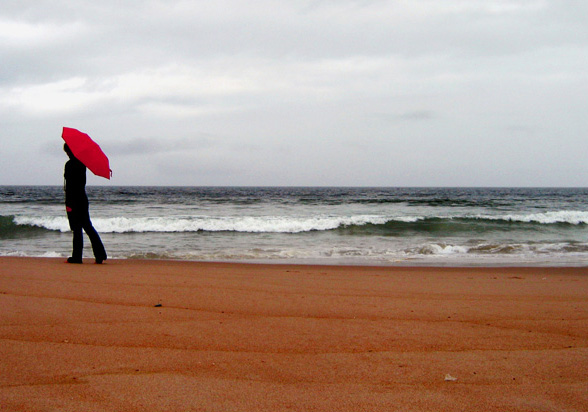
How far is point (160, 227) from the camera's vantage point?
15.7 metres

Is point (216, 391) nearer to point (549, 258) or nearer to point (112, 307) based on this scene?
point (112, 307)

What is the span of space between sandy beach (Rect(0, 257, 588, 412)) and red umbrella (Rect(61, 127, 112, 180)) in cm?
222

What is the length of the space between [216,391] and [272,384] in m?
0.28

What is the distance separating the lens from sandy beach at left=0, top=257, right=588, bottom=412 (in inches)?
80.4

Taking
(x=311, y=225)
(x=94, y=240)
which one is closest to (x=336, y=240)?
(x=311, y=225)

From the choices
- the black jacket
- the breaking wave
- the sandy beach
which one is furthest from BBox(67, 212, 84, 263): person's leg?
the breaking wave

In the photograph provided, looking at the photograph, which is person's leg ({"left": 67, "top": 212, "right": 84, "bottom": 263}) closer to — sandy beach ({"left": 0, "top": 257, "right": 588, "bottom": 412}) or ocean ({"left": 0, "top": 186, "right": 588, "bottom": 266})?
sandy beach ({"left": 0, "top": 257, "right": 588, "bottom": 412})

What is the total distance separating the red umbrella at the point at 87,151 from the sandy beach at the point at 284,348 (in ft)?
7.27

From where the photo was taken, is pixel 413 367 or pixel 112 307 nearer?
pixel 413 367

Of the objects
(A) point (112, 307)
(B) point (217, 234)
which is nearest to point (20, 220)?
(B) point (217, 234)

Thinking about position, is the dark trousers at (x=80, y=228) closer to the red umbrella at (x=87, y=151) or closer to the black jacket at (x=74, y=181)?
the black jacket at (x=74, y=181)

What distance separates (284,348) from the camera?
2730 mm

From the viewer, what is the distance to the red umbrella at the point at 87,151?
21.0 feet

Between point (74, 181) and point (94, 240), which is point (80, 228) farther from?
point (74, 181)
